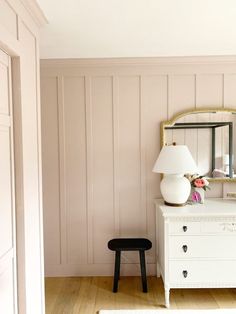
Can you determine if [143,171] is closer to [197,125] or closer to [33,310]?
[197,125]

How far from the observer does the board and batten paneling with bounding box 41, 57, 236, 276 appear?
10.00ft

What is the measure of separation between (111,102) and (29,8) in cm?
139

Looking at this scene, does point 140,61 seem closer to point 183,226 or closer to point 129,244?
point 183,226

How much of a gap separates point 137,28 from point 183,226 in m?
1.73

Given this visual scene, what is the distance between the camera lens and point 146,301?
2.62 meters

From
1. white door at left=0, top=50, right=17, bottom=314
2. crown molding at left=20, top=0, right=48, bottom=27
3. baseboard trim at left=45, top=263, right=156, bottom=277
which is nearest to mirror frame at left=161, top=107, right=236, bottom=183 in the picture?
baseboard trim at left=45, top=263, right=156, bottom=277

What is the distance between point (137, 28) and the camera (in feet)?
7.36

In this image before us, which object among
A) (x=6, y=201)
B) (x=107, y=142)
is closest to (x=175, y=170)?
(x=107, y=142)

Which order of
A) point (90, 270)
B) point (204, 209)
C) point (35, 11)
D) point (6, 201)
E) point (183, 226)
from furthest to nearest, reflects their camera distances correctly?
point (90, 270), point (204, 209), point (183, 226), point (35, 11), point (6, 201)

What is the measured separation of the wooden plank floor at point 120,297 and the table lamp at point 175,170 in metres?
0.89

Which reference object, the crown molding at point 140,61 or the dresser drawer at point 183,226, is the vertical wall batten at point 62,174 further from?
the dresser drawer at point 183,226

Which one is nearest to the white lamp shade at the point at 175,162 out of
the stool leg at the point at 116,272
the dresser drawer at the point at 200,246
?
the dresser drawer at the point at 200,246

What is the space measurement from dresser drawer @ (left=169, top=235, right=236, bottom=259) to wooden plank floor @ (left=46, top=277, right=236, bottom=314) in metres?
0.47

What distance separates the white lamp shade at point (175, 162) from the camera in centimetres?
261
